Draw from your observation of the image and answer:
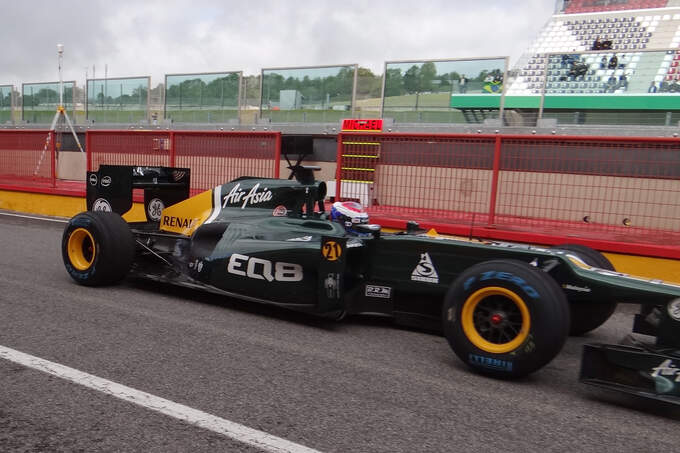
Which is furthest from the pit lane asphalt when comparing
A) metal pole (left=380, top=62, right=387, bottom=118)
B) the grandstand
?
metal pole (left=380, top=62, right=387, bottom=118)

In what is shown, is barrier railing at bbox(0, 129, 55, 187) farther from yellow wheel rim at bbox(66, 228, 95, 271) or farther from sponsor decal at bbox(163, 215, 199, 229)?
sponsor decal at bbox(163, 215, 199, 229)

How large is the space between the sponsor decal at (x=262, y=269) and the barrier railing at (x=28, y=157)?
763 cm

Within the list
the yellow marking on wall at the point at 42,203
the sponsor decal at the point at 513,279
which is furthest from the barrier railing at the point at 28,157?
the sponsor decal at the point at 513,279

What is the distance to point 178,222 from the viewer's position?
5.55 m

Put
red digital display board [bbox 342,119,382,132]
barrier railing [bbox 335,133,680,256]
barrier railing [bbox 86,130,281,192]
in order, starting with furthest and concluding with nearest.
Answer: barrier railing [bbox 86,130,281,192] → red digital display board [bbox 342,119,382,132] → barrier railing [bbox 335,133,680,256]

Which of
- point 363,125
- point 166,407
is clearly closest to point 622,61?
point 363,125

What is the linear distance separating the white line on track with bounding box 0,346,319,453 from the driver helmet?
2.46 metres

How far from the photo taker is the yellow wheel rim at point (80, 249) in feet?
17.9

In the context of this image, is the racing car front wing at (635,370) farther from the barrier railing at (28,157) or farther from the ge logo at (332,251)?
Answer: the barrier railing at (28,157)

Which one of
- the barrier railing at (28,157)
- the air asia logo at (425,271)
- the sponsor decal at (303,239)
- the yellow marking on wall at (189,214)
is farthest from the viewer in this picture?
the barrier railing at (28,157)

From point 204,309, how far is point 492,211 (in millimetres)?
3604

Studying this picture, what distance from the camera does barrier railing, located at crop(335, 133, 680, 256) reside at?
19.4ft

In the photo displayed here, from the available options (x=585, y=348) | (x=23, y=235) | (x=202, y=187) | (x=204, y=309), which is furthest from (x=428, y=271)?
(x=23, y=235)

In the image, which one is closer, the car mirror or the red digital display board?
the car mirror
